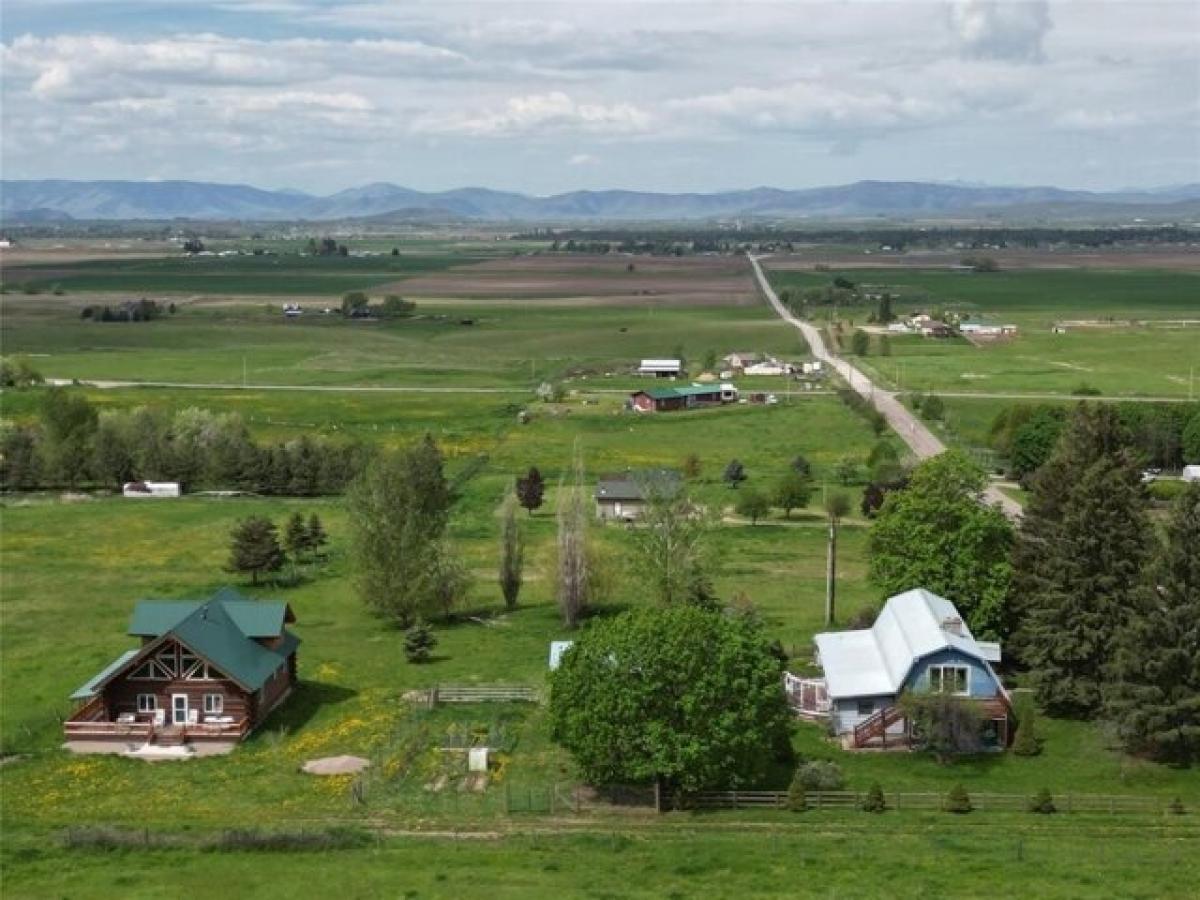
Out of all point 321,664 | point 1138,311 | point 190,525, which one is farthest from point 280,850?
point 1138,311

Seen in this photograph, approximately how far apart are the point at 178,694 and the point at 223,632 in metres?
2.49

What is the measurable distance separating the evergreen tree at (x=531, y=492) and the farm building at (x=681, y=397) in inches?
1466

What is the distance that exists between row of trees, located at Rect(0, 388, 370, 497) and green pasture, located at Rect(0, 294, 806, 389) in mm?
43080

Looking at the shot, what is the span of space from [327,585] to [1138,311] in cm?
15698

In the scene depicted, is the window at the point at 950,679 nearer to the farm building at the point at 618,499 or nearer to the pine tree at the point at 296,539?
the farm building at the point at 618,499

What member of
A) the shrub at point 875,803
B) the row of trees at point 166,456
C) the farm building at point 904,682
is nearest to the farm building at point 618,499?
the row of trees at point 166,456

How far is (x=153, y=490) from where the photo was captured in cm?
8669

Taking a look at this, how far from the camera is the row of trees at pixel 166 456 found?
85.9 m

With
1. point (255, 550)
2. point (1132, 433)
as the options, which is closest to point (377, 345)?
point (1132, 433)

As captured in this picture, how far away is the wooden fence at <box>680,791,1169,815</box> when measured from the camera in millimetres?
35312

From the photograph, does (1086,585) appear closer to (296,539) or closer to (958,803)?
(958,803)

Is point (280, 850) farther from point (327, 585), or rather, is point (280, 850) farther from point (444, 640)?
point (327, 585)

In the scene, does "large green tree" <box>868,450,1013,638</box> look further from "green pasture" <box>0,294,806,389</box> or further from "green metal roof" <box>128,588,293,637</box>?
Answer: "green pasture" <box>0,294,806,389</box>

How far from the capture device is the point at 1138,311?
19362cm
